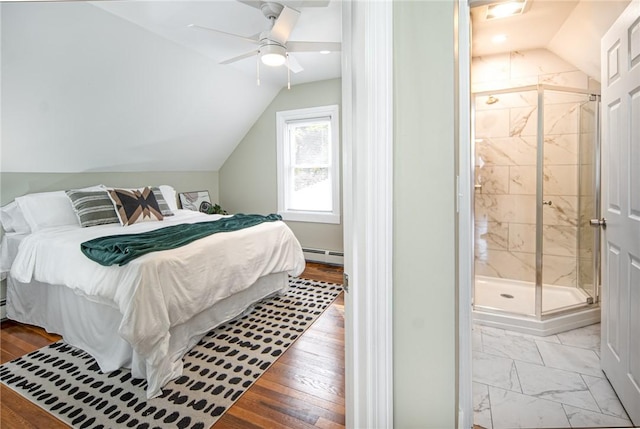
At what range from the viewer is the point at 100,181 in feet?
11.2

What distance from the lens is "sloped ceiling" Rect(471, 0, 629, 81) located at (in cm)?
204

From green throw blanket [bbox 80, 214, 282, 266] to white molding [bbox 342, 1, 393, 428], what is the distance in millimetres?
1498

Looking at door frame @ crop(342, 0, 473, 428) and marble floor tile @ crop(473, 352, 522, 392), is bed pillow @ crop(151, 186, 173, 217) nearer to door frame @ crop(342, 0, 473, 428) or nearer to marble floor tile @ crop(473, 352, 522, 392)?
door frame @ crop(342, 0, 473, 428)

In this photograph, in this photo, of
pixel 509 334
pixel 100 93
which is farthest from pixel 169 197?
pixel 509 334

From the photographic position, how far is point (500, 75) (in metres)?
3.10

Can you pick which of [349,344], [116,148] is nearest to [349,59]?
[349,344]

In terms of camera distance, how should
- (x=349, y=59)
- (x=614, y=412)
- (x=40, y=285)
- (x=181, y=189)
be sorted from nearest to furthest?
(x=349, y=59), (x=614, y=412), (x=40, y=285), (x=181, y=189)

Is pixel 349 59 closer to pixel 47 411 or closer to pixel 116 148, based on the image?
pixel 47 411

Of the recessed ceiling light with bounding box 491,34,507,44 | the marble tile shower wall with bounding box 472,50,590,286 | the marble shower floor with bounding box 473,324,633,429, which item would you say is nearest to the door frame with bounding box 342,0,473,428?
the marble shower floor with bounding box 473,324,633,429

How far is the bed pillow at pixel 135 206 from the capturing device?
2.86m

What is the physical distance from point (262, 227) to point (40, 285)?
5.86 ft

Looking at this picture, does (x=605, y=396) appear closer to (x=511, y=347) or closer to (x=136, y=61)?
(x=511, y=347)

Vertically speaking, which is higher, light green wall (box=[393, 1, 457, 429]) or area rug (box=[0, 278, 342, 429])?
light green wall (box=[393, 1, 457, 429])

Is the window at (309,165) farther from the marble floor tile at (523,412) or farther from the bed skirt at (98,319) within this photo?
the marble floor tile at (523,412)
